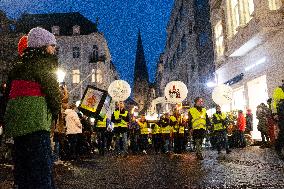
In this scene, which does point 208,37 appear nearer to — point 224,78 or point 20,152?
point 224,78

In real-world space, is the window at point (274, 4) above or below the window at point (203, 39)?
below

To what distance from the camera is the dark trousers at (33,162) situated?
9.95 feet

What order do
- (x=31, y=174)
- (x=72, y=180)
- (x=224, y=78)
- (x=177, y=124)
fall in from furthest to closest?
(x=224, y=78) → (x=177, y=124) → (x=72, y=180) → (x=31, y=174)

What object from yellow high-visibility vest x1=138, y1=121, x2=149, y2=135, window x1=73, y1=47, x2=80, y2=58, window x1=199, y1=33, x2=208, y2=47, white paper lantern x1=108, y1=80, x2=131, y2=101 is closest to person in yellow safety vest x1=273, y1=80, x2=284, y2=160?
white paper lantern x1=108, y1=80, x2=131, y2=101

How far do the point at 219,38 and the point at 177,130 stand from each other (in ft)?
43.9

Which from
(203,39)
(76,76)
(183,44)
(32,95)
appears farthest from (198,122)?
(76,76)

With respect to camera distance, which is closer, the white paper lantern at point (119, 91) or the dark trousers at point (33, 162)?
the dark trousers at point (33, 162)

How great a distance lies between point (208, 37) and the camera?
3566cm

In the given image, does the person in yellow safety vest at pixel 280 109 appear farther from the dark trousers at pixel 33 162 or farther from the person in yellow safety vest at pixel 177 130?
the dark trousers at pixel 33 162

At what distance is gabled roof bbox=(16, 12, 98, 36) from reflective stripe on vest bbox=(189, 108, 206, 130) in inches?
1798

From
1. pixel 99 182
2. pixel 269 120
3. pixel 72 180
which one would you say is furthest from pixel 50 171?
pixel 269 120

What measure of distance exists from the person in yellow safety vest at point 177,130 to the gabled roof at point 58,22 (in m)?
41.2

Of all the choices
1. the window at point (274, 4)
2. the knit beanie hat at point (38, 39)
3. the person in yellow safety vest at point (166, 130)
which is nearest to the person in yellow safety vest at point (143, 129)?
the person in yellow safety vest at point (166, 130)

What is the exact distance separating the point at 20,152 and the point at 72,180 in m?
4.11
